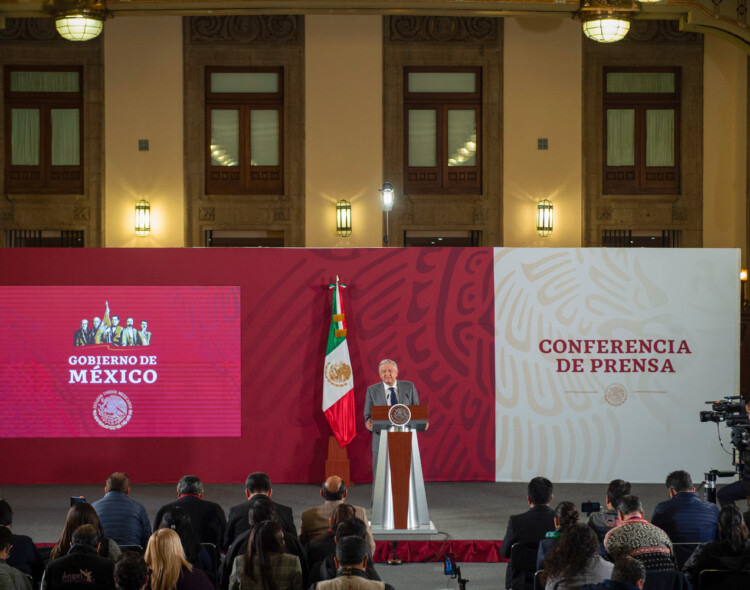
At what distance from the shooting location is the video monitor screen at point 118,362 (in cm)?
1084

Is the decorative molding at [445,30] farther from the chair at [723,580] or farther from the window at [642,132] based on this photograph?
the chair at [723,580]

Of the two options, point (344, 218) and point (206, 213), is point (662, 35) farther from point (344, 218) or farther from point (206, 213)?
point (206, 213)

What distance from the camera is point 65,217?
53.0 ft

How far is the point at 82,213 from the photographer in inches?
635

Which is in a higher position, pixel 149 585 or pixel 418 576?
pixel 149 585

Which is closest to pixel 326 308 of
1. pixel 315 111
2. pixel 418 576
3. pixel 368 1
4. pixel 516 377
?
pixel 516 377

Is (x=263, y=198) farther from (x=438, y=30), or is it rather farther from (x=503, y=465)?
(x=503, y=465)

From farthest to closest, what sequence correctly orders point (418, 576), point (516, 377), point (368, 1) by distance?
point (368, 1) → point (516, 377) → point (418, 576)

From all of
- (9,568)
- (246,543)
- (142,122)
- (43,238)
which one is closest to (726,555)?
(246,543)

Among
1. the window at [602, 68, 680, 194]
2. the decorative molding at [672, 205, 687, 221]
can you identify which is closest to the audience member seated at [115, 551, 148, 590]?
the window at [602, 68, 680, 194]

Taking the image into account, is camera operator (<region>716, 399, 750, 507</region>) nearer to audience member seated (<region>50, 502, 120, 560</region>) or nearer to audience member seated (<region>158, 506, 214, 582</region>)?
audience member seated (<region>158, 506, 214, 582</region>)

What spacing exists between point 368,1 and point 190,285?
16.4 feet

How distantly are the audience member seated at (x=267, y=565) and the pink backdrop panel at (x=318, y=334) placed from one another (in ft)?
19.0

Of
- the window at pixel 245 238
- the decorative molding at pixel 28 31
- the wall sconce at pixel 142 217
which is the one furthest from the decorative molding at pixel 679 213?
the decorative molding at pixel 28 31
